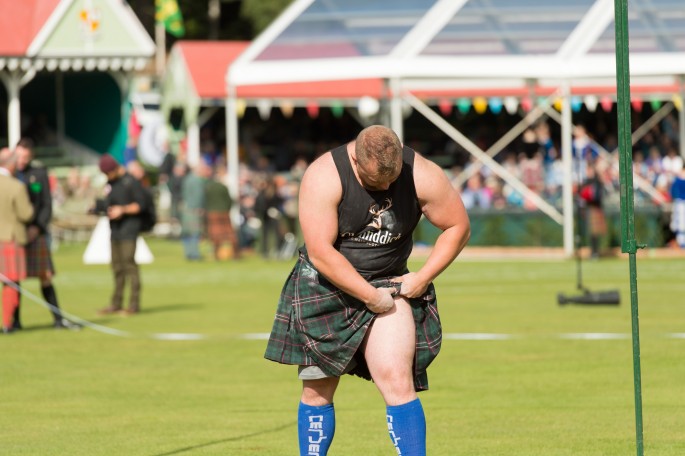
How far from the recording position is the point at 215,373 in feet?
37.7

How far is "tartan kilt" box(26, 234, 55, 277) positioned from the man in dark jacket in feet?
5.58

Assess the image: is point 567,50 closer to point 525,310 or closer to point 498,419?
point 525,310

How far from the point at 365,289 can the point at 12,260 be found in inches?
343

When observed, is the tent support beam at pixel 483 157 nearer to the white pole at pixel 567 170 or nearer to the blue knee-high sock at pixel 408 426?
the white pole at pixel 567 170

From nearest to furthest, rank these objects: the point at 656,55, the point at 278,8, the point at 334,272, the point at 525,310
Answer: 1. the point at 334,272
2. the point at 525,310
3. the point at 656,55
4. the point at 278,8

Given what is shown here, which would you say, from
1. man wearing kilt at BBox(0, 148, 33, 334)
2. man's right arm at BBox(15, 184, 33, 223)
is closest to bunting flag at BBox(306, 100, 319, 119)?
man wearing kilt at BBox(0, 148, 33, 334)

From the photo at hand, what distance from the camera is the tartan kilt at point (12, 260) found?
46.5 feet

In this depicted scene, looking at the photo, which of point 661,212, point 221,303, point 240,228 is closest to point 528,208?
point 661,212

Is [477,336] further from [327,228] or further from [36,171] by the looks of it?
[327,228]

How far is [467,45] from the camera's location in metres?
23.9

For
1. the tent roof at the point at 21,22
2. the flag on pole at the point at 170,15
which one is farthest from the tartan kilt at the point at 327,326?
the flag on pole at the point at 170,15

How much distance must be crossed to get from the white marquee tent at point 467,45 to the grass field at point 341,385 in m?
5.53

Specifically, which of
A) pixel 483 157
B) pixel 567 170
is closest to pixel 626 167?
pixel 567 170

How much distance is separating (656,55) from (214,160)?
1781cm
